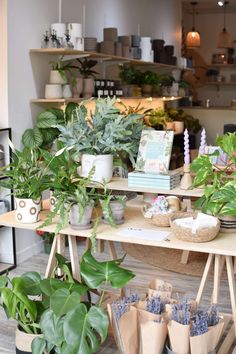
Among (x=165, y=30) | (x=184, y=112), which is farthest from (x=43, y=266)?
(x=165, y=30)

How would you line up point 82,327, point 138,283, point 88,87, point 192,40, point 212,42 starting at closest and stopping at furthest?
point 82,327 → point 138,283 → point 88,87 → point 192,40 → point 212,42

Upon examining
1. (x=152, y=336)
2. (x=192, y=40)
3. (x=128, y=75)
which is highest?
(x=192, y=40)

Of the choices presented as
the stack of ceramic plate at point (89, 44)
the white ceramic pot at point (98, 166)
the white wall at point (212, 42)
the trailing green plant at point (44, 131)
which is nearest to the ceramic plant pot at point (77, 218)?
the white ceramic pot at point (98, 166)

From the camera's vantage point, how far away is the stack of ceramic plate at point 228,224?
9.95 feet

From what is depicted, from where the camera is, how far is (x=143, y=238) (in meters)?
2.89

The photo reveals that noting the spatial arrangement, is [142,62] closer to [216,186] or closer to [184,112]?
[184,112]

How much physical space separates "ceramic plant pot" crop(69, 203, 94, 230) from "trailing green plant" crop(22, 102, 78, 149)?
5.60 feet

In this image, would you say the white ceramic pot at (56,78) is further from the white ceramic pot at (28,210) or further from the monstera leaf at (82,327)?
the monstera leaf at (82,327)

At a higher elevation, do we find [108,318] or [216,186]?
[216,186]

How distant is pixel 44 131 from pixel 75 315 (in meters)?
2.37

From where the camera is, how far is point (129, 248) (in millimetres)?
5309

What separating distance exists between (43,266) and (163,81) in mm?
3759

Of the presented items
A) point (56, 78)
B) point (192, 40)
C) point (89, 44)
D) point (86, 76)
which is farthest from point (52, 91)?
point (192, 40)

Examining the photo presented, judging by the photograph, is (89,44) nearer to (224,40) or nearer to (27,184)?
(27,184)
